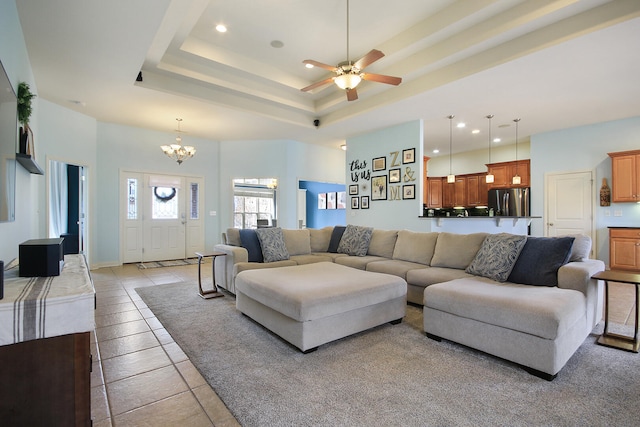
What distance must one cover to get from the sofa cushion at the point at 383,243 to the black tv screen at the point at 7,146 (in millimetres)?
3893

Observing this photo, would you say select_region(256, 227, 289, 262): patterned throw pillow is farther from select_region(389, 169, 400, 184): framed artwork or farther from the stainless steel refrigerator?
the stainless steel refrigerator

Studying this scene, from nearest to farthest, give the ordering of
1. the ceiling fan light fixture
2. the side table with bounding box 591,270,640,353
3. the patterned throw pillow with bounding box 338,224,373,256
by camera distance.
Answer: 1. the side table with bounding box 591,270,640,353
2. the ceiling fan light fixture
3. the patterned throw pillow with bounding box 338,224,373,256

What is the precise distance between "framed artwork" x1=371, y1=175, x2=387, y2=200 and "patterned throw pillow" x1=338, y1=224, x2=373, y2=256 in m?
1.81

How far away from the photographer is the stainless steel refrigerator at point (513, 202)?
6844 mm

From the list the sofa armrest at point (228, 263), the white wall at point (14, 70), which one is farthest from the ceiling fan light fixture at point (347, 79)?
the white wall at point (14, 70)

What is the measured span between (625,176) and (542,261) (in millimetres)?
4718

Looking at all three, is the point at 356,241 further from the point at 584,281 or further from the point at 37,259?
the point at 37,259

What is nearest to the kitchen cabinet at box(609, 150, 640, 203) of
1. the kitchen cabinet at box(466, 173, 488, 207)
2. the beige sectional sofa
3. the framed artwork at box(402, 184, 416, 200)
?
the kitchen cabinet at box(466, 173, 488, 207)

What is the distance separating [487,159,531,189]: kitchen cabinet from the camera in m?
7.61

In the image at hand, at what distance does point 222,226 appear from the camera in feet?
24.9

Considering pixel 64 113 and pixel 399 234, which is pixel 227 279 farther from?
pixel 64 113

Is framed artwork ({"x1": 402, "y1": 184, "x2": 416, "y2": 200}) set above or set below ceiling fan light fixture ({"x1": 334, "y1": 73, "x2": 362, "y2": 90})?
below

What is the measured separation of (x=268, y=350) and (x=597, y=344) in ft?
8.94

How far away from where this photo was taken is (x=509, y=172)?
7.94 metres
